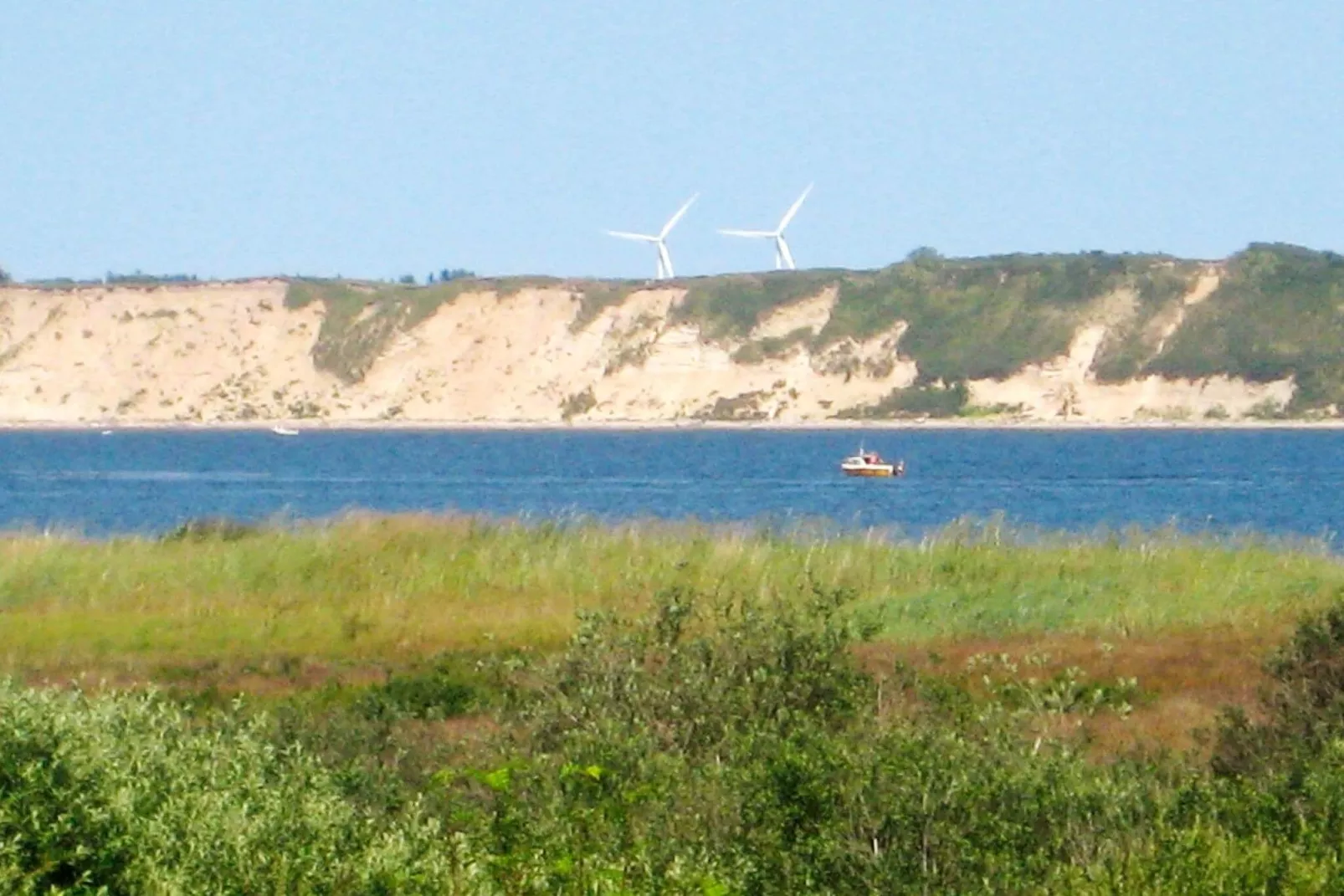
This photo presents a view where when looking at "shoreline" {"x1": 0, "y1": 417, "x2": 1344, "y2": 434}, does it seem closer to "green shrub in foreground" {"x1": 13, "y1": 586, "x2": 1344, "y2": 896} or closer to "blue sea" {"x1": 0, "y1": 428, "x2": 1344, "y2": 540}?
"blue sea" {"x1": 0, "y1": 428, "x2": 1344, "y2": 540}

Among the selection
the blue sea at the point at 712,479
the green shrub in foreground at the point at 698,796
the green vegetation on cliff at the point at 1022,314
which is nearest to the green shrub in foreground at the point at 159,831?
the green shrub in foreground at the point at 698,796

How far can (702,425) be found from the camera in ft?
433

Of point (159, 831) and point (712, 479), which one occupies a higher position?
point (159, 831)

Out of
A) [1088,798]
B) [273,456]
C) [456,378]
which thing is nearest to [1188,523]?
[1088,798]

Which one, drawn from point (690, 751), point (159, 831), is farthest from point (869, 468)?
point (159, 831)

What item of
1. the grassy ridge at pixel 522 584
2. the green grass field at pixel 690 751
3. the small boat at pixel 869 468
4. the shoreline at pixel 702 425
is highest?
the green grass field at pixel 690 751

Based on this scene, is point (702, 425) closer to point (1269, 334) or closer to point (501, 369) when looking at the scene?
point (501, 369)

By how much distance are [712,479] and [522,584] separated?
56.5m

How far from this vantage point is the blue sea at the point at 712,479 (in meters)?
58.5

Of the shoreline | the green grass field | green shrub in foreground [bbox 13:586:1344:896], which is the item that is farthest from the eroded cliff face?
green shrub in foreground [bbox 13:586:1344:896]

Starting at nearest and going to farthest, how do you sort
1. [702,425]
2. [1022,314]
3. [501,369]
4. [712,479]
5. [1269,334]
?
[712,479] → [1269,334] → [702,425] → [501,369] → [1022,314]

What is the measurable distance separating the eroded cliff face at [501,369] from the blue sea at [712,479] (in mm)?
2576

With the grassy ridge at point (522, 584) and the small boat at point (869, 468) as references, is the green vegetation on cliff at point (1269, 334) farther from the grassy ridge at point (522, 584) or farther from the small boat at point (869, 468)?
the grassy ridge at point (522, 584)

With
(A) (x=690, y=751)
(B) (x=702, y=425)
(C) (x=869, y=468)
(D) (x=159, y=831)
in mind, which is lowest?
(B) (x=702, y=425)
